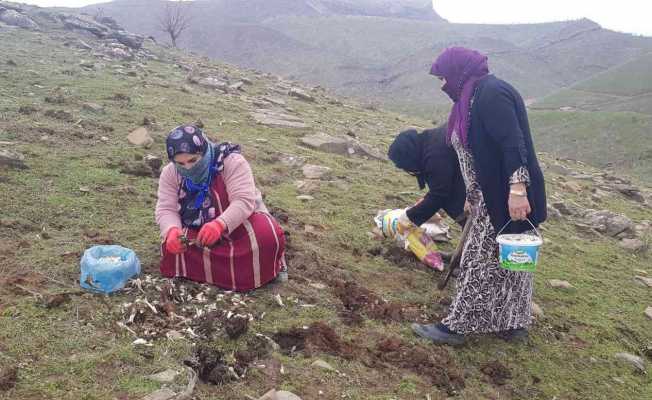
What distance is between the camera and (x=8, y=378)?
2480 millimetres

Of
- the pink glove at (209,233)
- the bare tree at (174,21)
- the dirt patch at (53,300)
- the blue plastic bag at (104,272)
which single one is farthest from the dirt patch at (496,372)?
the bare tree at (174,21)

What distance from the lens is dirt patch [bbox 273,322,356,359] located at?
3.24 m

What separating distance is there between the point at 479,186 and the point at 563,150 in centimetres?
1692

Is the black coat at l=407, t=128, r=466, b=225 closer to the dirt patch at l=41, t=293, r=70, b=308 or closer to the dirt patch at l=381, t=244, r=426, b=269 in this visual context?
the dirt patch at l=381, t=244, r=426, b=269

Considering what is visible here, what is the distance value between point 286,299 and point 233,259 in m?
0.47

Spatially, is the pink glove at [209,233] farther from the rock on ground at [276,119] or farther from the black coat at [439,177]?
the rock on ground at [276,119]

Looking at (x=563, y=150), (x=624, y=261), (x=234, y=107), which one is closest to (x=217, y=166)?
(x=624, y=261)

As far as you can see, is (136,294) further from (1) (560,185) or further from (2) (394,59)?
(2) (394,59)

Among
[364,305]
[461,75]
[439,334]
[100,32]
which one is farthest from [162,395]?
[100,32]

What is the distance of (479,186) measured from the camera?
144 inches

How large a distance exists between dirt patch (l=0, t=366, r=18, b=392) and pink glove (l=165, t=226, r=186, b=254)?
118 cm

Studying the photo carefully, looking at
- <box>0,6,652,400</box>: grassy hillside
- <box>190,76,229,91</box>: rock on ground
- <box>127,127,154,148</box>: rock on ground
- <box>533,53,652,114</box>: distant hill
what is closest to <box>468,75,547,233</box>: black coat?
<box>0,6,652,400</box>: grassy hillside

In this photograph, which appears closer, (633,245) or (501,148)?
(501,148)

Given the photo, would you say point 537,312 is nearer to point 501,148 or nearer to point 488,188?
point 488,188
